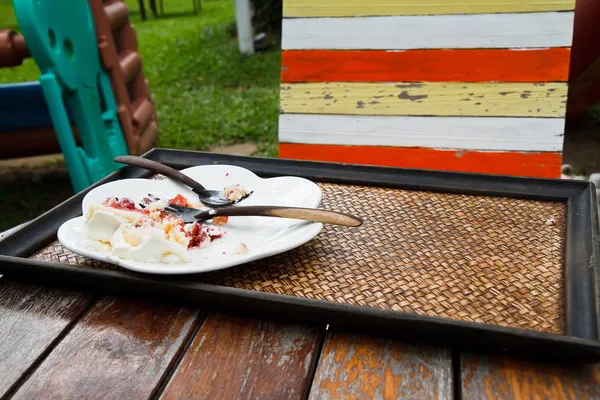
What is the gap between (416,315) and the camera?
0.62 meters

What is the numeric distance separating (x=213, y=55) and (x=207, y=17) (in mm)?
3754

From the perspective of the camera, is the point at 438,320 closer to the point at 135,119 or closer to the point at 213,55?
the point at 135,119

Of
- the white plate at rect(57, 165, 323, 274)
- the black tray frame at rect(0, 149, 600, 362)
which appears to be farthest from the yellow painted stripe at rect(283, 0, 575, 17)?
the white plate at rect(57, 165, 323, 274)

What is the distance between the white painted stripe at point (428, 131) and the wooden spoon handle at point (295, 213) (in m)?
0.93

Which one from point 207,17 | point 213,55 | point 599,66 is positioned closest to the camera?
point 599,66

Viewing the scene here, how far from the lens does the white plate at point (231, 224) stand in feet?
2.36

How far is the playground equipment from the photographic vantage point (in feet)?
6.81

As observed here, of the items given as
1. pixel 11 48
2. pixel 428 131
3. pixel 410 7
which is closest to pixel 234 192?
pixel 428 131

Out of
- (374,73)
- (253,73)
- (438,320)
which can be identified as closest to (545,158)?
(374,73)

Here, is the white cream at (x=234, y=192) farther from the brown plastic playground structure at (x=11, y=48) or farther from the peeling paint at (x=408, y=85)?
the brown plastic playground structure at (x=11, y=48)

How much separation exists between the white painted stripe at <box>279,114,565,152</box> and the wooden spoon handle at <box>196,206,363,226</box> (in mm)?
933

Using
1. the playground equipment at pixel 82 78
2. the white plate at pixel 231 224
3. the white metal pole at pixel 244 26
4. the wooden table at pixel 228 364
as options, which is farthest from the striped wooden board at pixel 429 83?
the white metal pole at pixel 244 26

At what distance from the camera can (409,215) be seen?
0.94 m

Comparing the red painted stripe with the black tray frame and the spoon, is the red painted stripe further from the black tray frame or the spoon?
the spoon
